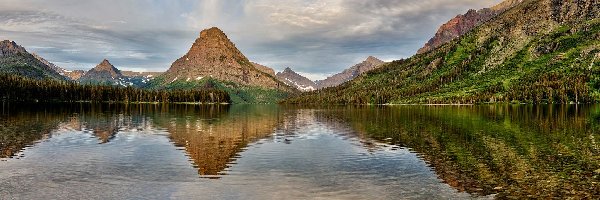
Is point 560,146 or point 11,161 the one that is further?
point 560,146

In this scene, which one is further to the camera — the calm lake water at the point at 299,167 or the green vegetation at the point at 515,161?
the green vegetation at the point at 515,161

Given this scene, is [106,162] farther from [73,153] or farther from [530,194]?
[530,194]

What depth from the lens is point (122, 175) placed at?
144 feet

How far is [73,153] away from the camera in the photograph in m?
59.4

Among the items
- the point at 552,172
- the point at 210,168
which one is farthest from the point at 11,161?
the point at 552,172

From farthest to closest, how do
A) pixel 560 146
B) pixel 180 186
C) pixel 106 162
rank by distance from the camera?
pixel 560 146
pixel 106 162
pixel 180 186

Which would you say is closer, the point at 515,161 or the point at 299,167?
the point at 299,167

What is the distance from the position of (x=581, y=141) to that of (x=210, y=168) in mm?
56990

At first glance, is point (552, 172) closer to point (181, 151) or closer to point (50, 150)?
point (181, 151)

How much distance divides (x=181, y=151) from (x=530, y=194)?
43.5 meters

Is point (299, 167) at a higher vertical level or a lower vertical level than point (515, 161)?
lower

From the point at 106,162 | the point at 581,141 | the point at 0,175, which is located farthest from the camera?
the point at 581,141

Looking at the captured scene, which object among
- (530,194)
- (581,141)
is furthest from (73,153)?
(581,141)

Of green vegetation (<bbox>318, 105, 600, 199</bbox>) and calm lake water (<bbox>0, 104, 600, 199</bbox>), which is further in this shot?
green vegetation (<bbox>318, 105, 600, 199</bbox>)
